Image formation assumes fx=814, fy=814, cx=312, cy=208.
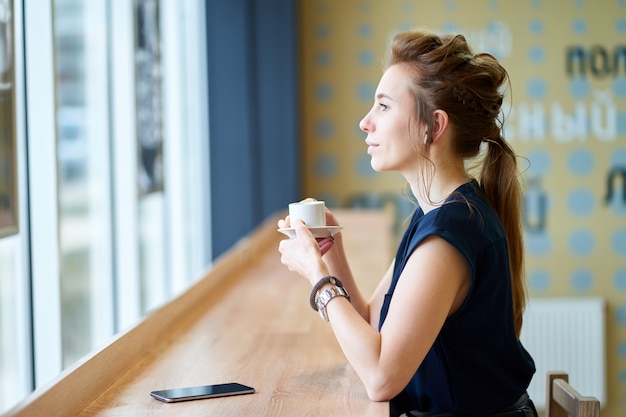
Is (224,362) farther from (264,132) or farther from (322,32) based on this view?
(322,32)

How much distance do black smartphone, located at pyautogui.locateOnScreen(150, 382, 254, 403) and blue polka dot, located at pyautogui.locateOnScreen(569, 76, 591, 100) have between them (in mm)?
4196

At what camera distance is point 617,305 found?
5215mm

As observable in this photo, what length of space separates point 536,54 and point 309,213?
4001 millimetres

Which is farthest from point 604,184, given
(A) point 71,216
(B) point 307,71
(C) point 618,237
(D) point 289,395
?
(D) point 289,395

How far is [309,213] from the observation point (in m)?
1.54

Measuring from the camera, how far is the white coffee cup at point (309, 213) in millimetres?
1536

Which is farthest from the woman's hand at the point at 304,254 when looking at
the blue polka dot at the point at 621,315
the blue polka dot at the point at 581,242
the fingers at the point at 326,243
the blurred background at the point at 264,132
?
the blue polka dot at the point at 621,315

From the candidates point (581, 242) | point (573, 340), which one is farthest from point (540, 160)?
point (573, 340)

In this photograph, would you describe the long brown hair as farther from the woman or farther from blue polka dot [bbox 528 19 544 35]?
blue polka dot [bbox 528 19 544 35]

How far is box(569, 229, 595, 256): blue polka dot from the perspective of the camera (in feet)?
17.1

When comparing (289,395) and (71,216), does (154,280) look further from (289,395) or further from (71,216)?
(289,395)

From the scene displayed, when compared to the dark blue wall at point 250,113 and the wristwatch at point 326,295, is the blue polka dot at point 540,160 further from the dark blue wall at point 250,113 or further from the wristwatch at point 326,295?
the wristwatch at point 326,295

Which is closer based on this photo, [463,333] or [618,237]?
[463,333]

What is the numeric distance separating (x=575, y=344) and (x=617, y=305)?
433 millimetres
